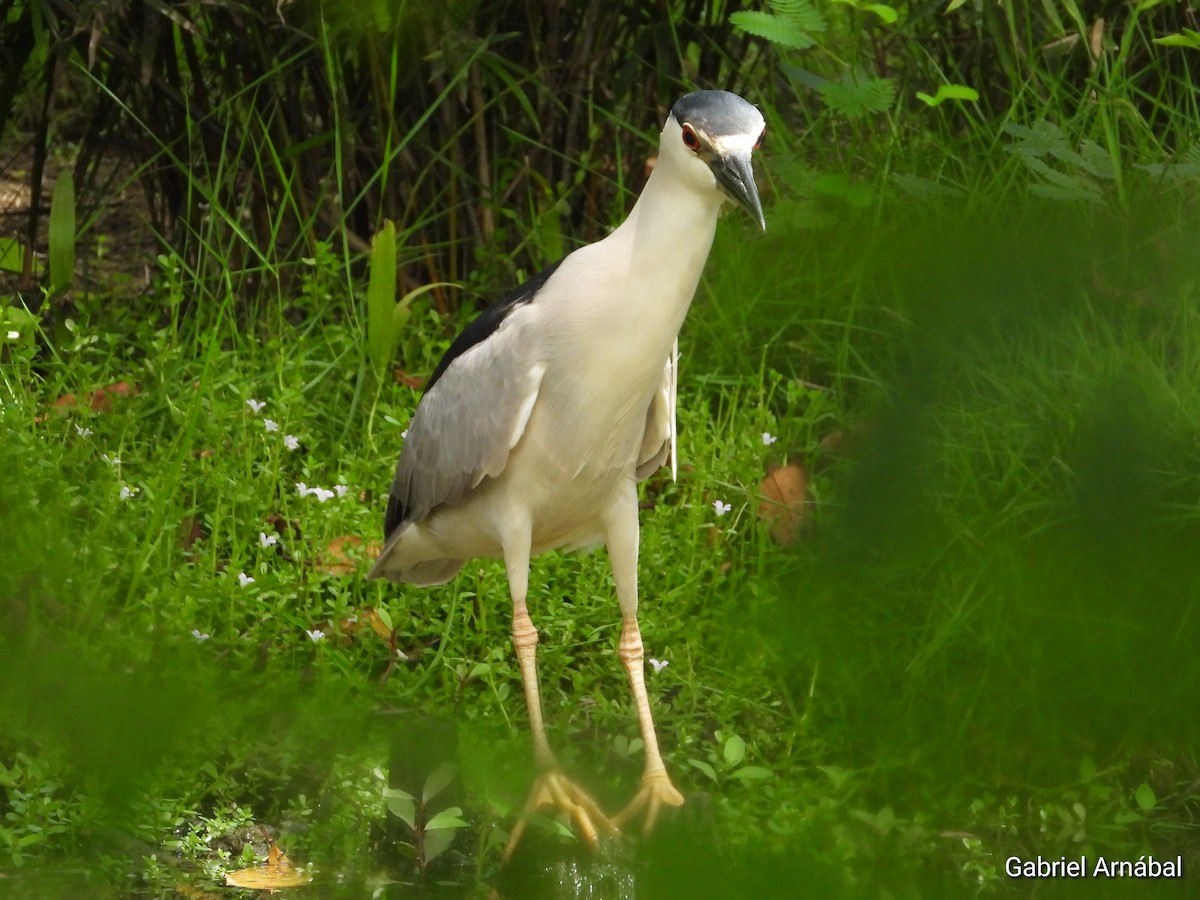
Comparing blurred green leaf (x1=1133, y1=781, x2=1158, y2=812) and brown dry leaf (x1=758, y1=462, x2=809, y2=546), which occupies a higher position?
brown dry leaf (x1=758, y1=462, x2=809, y2=546)

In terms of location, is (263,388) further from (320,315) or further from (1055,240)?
(1055,240)

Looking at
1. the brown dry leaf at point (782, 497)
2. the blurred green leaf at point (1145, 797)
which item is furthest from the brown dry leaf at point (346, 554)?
the blurred green leaf at point (1145, 797)

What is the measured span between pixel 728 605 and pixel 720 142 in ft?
2.90

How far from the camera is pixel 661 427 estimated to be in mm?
3553

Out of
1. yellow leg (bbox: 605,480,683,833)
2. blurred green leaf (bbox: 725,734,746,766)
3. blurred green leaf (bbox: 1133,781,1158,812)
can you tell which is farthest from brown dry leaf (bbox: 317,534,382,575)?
blurred green leaf (bbox: 1133,781,1158,812)

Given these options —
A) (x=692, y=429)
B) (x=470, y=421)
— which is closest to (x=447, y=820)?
(x=470, y=421)

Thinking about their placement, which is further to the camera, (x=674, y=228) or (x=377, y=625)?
(x=377, y=625)

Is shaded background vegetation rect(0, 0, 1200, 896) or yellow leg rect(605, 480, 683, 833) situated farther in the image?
yellow leg rect(605, 480, 683, 833)

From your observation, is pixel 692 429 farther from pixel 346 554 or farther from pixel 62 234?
pixel 62 234

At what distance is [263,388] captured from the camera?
4934mm

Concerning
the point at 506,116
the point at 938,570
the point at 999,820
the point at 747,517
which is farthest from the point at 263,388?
the point at 938,570

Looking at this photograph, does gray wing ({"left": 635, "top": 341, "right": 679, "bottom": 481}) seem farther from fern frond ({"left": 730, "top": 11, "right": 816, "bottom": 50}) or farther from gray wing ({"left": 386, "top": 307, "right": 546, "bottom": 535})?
fern frond ({"left": 730, "top": 11, "right": 816, "bottom": 50})

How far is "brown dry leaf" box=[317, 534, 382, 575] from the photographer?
4.11 meters

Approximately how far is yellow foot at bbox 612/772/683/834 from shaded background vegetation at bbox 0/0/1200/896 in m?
0.08
